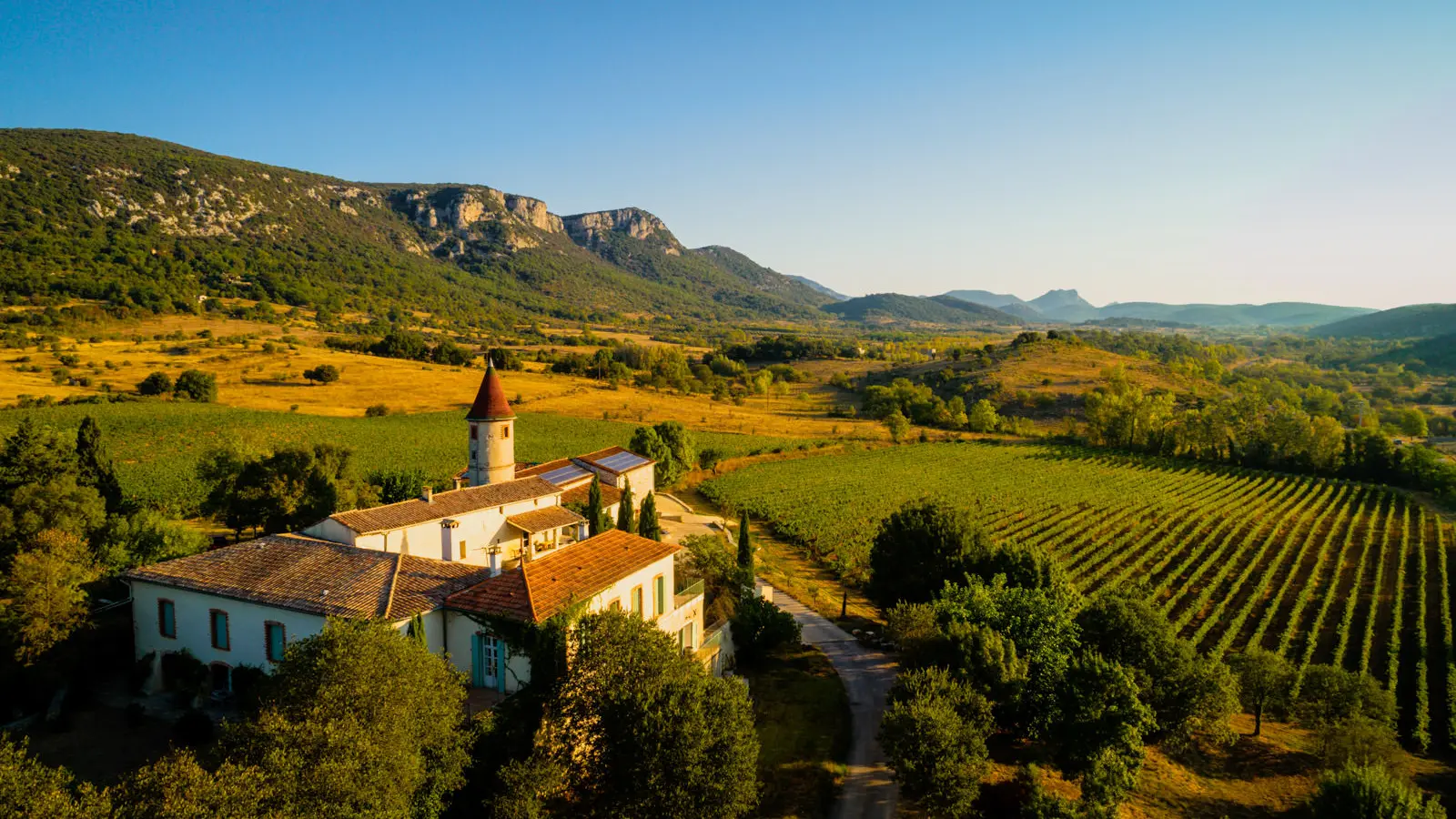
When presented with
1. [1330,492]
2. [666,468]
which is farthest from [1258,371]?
[666,468]

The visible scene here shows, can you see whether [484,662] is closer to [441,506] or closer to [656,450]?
[441,506]

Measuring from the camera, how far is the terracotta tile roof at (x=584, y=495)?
3809cm

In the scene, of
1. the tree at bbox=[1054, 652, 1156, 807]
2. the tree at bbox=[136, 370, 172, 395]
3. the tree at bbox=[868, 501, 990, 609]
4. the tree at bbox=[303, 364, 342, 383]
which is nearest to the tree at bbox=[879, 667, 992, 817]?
the tree at bbox=[1054, 652, 1156, 807]

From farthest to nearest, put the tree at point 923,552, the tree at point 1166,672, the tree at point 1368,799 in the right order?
the tree at point 923,552, the tree at point 1166,672, the tree at point 1368,799

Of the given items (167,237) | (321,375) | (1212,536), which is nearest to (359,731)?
(1212,536)

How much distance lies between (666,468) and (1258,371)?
206534mm

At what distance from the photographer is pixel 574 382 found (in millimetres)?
110250

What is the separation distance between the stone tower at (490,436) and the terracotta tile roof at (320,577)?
11257 millimetres

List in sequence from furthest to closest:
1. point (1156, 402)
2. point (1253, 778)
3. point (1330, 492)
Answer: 1. point (1156, 402)
2. point (1330, 492)
3. point (1253, 778)

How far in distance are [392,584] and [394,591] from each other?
0.29 m

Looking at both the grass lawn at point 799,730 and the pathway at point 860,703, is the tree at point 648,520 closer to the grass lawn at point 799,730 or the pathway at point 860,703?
the pathway at point 860,703

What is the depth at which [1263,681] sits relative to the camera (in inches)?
1067

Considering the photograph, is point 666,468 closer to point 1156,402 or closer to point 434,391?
point 434,391

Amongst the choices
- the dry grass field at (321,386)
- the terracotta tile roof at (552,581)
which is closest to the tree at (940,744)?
the terracotta tile roof at (552,581)
